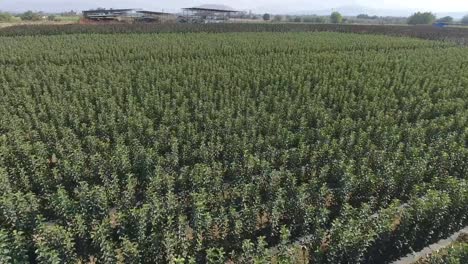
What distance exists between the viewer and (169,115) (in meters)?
14.0

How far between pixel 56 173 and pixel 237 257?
18.4ft

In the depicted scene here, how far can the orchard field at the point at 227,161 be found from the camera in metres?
7.02

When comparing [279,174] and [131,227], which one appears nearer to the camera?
[131,227]

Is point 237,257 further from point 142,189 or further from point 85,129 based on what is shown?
point 85,129

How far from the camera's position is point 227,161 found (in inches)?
427

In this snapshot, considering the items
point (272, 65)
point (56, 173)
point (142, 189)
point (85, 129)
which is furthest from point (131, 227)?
point (272, 65)

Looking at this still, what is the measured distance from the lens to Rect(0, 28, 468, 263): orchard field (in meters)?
7.02

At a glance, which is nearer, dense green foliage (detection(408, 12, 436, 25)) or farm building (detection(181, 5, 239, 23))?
farm building (detection(181, 5, 239, 23))

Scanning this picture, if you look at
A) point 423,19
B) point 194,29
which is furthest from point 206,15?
point 423,19

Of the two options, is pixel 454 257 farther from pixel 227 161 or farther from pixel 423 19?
pixel 423 19

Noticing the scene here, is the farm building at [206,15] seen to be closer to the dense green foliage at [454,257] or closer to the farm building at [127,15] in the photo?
the farm building at [127,15]

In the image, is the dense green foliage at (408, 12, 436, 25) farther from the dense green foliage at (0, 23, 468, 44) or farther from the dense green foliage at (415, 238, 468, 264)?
the dense green foliage at (415, 238, 468, 264)

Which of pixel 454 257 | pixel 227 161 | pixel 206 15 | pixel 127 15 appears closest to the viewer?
pixel 454 257

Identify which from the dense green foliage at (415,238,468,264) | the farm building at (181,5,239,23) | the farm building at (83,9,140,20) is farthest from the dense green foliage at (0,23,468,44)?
the dense green foliage at (415,238,468,264)
